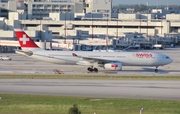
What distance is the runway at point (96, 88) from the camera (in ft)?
176

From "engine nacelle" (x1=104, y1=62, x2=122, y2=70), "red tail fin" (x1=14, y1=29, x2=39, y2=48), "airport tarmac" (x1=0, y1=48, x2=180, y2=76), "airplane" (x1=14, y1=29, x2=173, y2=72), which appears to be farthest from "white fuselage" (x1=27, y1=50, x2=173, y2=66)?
"red tail fin" (x1=14, y1=29, x2=39, y2=48)

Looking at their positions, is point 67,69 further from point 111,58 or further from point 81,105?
point 81,105

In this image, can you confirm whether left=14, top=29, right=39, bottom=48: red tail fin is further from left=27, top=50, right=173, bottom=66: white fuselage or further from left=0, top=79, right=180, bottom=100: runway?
left=0, top=79, right=180, bottom=100: runway

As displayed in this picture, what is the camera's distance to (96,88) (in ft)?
190

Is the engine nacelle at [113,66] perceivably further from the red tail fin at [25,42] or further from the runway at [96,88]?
the runway at [96,88]

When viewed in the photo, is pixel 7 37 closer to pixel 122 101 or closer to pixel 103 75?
pixel 103 75

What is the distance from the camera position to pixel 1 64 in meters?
87.8

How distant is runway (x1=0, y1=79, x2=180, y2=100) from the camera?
53.7 m

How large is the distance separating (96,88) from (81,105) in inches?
440

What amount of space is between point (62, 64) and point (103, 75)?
1028cm

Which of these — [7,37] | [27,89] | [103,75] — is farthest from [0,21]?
[27,89]

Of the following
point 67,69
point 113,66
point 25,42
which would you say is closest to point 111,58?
point 113,66

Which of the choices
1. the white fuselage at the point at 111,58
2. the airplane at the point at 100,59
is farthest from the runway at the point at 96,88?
the white fuselage at the point at 111,58

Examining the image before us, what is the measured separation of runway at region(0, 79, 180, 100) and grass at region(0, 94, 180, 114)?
2940mm
